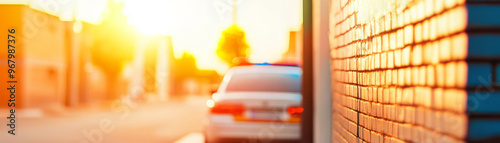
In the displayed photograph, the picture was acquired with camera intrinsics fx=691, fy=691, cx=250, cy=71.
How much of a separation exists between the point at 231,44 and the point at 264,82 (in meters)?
28.1

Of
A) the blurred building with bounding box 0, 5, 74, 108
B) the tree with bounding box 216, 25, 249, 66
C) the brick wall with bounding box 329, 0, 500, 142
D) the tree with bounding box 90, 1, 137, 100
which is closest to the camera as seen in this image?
the brick wall with bounding box 329, 0, 500, 142

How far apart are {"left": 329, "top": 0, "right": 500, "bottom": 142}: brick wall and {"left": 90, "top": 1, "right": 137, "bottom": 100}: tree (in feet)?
110

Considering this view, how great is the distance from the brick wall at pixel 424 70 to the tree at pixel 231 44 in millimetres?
31249

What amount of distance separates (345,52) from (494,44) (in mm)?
2731

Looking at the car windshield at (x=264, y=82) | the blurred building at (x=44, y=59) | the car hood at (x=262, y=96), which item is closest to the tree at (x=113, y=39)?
the blurred building at (x=44, y=59)

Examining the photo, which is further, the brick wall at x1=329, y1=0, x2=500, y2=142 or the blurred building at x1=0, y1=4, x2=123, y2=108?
the blurred building at x1=0, y1=4, x2=123, y2=108

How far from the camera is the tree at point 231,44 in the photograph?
117 ft

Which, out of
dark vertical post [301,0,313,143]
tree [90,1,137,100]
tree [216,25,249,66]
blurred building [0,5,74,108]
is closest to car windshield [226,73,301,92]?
dark vertical post [301,0,313,143]

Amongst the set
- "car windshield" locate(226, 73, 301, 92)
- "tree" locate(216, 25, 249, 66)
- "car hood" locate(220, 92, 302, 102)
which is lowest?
"car hood" locate(220, 92, 302, 102)

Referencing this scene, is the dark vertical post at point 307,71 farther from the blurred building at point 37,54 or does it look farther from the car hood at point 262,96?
the blurred building at point 37,54

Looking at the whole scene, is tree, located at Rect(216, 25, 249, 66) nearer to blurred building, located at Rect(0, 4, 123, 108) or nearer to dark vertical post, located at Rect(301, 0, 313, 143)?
blurred building, located at Rect(0, 4, 123, 108)

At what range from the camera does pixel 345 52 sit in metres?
4.97

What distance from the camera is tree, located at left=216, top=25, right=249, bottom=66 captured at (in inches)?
1408

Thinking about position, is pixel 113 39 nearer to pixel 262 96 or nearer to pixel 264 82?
pixel 264 82
